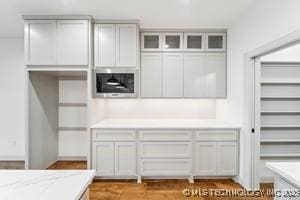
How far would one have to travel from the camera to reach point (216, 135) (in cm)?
330

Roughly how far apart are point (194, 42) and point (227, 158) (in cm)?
206

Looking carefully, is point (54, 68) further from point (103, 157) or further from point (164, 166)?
point (164, 166)

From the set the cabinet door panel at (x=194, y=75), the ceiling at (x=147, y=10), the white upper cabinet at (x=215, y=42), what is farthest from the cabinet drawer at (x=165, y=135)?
the ceiling at (x=147, y=10)

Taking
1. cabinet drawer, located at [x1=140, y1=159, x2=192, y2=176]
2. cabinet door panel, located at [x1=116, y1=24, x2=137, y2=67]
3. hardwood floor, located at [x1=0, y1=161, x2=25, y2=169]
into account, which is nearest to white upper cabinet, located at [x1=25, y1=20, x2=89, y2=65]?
cabinet door panel, located at [x1=116, y1=24, x2=137, y2=67]

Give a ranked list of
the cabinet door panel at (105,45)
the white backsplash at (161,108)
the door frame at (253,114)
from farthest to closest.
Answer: the white backsplash at (161,108) < the cabinet door panel at (105,45) < the door frame at (253,114)

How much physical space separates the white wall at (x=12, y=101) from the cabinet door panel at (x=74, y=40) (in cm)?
164

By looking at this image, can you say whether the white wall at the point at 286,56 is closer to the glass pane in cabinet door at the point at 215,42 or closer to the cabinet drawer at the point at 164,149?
the glass pane in cabinet door at the point at 215,42

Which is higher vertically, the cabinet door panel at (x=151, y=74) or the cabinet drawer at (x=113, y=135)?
the cabinet door panel at (x=151, y=74)

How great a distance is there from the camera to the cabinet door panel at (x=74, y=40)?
321cm

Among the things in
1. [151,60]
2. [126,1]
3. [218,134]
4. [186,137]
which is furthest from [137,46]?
[218,134]

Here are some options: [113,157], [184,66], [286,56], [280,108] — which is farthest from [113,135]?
[286,56]

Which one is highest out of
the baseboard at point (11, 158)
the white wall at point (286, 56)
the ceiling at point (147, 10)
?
the ceiling at point (147, 10)

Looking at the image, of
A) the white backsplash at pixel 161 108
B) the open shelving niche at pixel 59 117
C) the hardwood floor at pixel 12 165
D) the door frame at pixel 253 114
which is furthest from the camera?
the white backsplash at pixel 161 108

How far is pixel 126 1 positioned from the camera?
2746 mm
